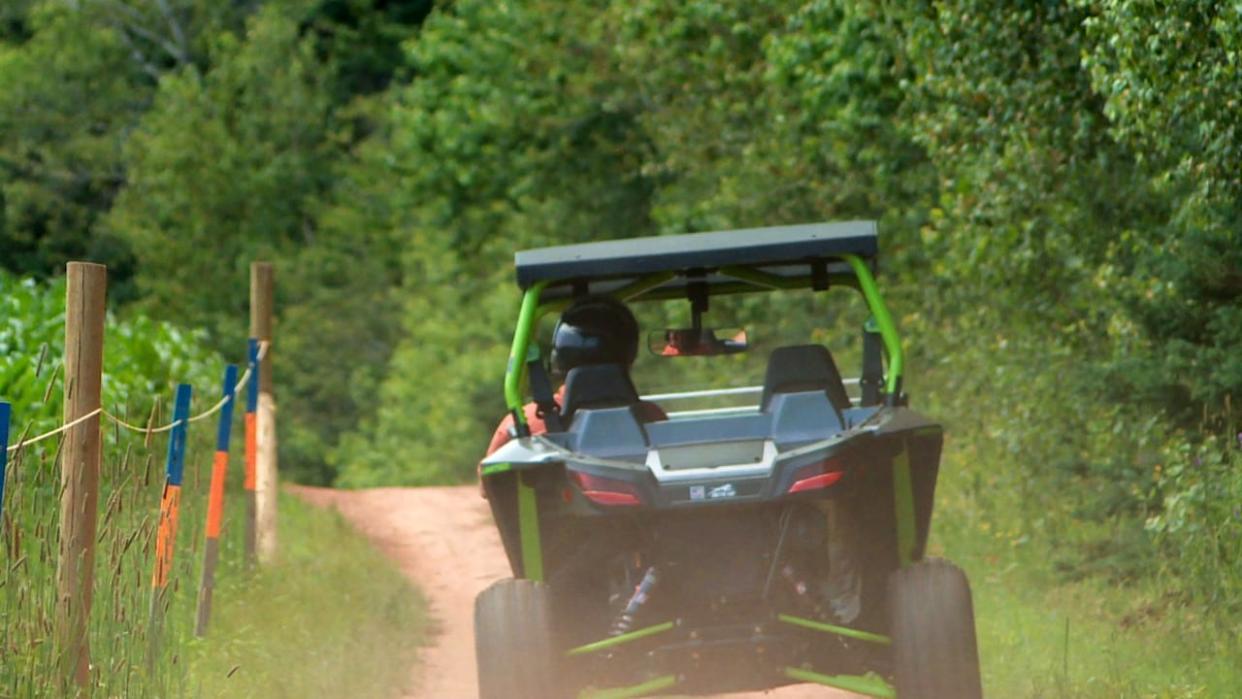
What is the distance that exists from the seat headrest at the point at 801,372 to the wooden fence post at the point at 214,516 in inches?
158

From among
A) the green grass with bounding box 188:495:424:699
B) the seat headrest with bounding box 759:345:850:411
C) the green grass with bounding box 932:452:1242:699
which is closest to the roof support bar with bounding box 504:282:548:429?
the seat headrest with bounding box 759:345:850:411

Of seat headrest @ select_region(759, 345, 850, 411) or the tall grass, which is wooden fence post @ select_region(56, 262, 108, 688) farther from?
seat headrest @ select_region(759, 345, 850, 411)

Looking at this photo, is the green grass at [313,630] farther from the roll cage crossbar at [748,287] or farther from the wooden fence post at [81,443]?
the roll cage crossbar at [748,287]

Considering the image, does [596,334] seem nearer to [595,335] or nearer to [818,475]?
[595,335]

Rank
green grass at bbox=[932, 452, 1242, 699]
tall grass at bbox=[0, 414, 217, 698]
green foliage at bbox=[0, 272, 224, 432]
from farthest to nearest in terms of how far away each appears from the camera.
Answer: green foliage at bbox=[0, 272, 224, 432]
green grass at bbox=[932, 452, 1242, 699]
tall grass at bbox=[0, 414, 217, 698]

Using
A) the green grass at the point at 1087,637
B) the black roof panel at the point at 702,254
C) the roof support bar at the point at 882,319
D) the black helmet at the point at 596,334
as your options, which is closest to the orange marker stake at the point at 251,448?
the green grass at the point at 1087,637

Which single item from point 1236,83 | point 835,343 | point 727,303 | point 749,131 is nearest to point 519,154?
point 727,303

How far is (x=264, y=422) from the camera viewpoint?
15.8 m

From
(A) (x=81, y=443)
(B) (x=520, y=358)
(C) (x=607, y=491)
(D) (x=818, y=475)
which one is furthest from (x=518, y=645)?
(A) (x=81, y=443)

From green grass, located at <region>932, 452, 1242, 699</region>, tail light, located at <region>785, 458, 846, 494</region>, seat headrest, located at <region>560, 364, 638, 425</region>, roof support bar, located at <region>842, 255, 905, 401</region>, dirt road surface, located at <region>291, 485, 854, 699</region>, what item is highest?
roof support bar, located at <region>842, 255, 905, 401</region>

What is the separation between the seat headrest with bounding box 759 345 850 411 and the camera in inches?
349

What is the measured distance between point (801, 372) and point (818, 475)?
33.8 inches

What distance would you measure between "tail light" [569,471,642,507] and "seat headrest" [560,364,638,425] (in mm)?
894

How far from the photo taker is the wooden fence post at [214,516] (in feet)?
38.5
